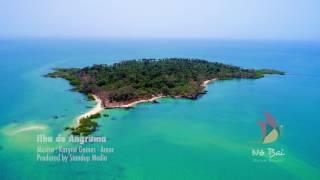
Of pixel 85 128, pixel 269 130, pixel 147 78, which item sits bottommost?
pixel 85 128

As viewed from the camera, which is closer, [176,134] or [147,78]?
[176,134]

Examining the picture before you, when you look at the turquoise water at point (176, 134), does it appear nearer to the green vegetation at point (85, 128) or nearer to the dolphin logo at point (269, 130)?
the dolphin logo at point (269, 130)

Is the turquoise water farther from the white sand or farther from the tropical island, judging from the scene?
the tropical island

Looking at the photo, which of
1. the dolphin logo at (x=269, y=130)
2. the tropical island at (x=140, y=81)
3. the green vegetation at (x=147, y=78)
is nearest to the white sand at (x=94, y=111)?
the tropical island at (x=140, y=81)

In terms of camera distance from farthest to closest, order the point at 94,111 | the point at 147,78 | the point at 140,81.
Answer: the point at 147,78, the point at 140,81, the point at 94,111

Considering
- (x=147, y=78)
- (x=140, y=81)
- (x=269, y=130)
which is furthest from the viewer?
(x=147, y=78)

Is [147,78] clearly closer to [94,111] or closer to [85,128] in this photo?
[94,111]

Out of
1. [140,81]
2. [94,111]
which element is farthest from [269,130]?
[140,81]
